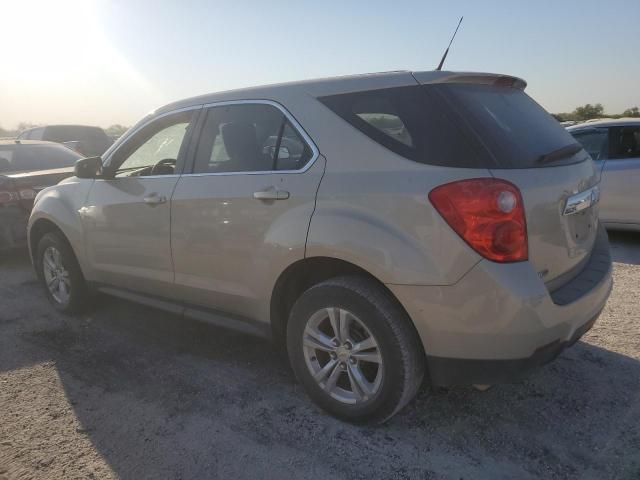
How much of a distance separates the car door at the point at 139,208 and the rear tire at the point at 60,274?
0.35 meters

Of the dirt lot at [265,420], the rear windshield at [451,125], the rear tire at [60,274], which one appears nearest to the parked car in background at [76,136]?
the rear tire at [60,274]

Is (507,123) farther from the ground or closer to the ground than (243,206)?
farther from the ground

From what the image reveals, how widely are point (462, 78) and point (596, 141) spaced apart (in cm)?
462

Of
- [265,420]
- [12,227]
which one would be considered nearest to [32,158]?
[12,227]

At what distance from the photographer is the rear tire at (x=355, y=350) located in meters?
2.50

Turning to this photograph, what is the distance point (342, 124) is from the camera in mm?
2709

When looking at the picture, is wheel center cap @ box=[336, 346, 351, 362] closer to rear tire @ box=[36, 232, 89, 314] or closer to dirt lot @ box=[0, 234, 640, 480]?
dirt lot @ box=[0, 234, 640, 480]

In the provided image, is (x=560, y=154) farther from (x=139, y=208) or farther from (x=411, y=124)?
(x=139, y=208)

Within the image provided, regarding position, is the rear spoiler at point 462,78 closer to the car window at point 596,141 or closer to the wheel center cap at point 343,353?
the wheel center cap at point 343,353

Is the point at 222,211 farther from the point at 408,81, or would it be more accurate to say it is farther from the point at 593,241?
the point at 593,241

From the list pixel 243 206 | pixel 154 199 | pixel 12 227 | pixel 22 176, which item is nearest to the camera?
pixel 243 206

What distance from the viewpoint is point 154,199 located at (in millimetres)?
3492

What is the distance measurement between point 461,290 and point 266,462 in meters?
1.22

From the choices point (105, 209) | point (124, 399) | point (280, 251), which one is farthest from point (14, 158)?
point (280, 251)
